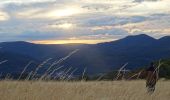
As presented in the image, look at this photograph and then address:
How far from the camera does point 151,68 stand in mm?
16109

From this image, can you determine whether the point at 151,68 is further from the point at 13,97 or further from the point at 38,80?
the point at 13,97

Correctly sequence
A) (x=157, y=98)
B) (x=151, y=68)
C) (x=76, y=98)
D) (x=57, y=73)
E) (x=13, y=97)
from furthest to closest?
(x=151, y=68)
(x=157, y=98)
(x=57, y=73)
(x=76, y=98)
(x=13, y=97)

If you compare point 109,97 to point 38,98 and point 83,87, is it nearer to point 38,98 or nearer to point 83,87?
point 83,87

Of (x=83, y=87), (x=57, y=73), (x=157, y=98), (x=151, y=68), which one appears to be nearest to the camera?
(x=57, y=73)

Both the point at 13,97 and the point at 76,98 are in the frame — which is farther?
the point at 76,98

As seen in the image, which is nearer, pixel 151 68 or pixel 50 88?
pixel 50 88

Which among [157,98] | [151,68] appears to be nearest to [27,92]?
[157,98]

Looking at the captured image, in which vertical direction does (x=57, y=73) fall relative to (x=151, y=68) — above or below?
above

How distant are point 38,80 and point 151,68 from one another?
823cm

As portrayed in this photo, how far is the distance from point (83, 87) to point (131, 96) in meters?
1.04

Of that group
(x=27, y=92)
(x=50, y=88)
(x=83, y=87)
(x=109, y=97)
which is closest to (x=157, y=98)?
(x=109, y=97)

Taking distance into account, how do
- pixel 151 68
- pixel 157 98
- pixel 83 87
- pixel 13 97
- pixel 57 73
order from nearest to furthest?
pixel 13 97, pixel 57 73, pixel 83 87, pixel 157 98, pixel 151 68

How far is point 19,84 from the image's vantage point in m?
8.91

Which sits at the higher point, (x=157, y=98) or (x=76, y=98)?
(x=76, y=98)
